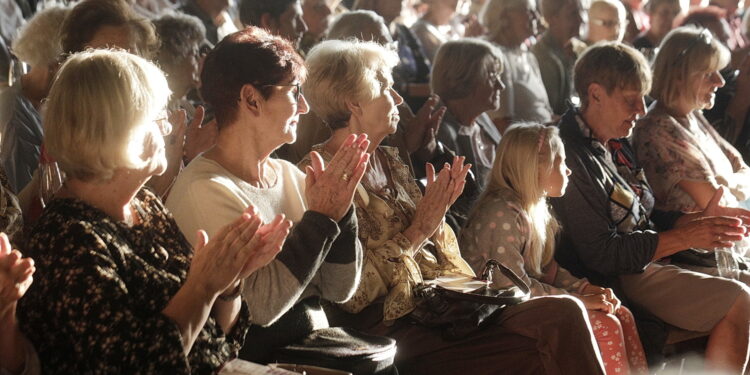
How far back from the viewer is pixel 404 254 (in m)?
2.92

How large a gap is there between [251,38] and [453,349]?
1.11m

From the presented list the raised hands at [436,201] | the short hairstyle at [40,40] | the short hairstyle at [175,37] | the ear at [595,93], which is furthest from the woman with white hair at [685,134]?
the short hairstyle at [40,40]

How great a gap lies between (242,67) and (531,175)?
1344 millimetres

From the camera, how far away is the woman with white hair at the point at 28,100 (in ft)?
10.00

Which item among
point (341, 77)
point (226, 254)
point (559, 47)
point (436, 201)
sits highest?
point (226, 254)

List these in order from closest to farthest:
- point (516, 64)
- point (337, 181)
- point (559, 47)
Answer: point (337, 181), point (516, 64), point (559, 47)

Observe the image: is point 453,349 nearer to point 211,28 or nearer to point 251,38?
point 251,38

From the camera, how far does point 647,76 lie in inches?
159

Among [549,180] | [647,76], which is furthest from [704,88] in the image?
[549,180]

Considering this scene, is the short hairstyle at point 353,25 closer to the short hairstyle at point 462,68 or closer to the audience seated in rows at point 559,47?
the short hairstyle at point 462,68

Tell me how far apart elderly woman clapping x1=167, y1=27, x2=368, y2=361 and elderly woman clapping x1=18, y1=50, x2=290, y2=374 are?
0.20m

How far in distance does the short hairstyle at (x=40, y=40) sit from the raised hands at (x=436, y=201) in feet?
4.27

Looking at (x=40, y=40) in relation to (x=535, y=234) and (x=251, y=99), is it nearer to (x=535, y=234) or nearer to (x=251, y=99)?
(x=251, y=99)

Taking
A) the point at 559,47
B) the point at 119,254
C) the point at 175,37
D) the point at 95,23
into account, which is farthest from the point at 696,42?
the point at 119,254
